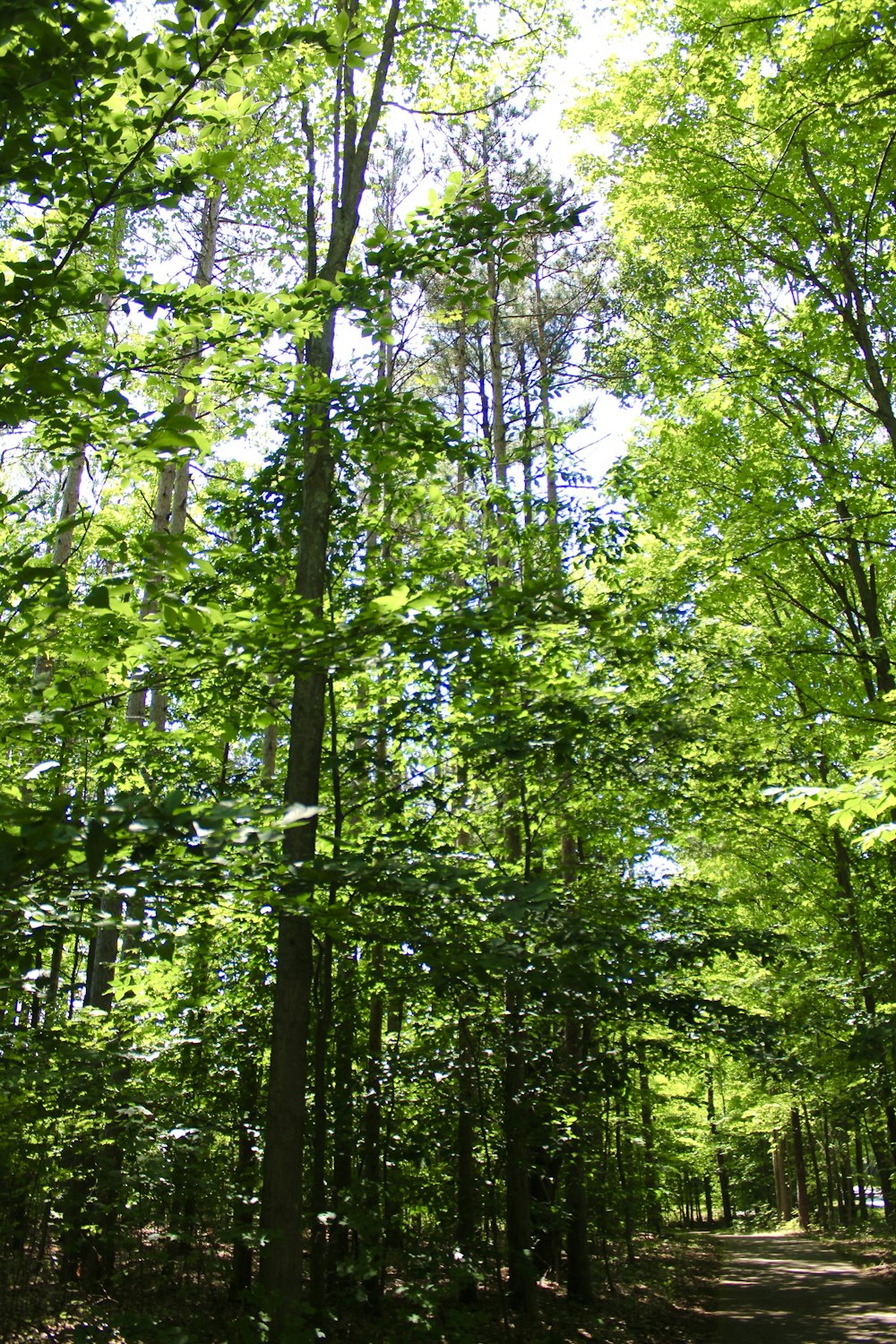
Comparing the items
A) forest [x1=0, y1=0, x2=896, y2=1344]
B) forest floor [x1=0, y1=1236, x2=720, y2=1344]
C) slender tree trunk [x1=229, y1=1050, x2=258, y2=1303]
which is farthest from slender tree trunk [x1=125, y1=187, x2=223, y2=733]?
forest floor [x1=0, y1=1236, x2=720, y2=1344]

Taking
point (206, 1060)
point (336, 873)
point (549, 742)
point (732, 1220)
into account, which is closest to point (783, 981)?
point (206, 1060)

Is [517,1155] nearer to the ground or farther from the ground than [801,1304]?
farther from the ground

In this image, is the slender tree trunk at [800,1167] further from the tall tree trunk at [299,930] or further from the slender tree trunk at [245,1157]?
the tall tree trunk at [299,930]

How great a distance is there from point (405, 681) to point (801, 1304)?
434 inches

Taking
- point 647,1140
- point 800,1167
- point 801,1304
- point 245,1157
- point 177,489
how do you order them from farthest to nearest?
point 800,1167 → point 647,1140 → point 801,1304 → point 177,489 → point 245,1157

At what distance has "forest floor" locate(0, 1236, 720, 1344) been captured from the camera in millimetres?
5309

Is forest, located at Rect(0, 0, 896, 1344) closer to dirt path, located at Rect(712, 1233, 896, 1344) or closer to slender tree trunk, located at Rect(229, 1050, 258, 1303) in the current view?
slender tree trunk, located at Rect(229, 1050, 258, 1303)

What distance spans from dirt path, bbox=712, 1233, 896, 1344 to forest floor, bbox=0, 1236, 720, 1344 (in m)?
0.46

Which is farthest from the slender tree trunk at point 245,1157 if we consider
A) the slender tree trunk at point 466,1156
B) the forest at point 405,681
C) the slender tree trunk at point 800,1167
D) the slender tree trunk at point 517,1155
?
the slender tree trunk at point 800,1167

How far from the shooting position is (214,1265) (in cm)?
598

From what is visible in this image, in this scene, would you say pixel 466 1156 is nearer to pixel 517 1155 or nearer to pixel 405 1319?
pixel 517 1155

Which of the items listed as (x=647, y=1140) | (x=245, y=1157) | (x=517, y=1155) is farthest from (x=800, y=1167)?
(x=517, y=1155)

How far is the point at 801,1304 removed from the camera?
38.2 feet

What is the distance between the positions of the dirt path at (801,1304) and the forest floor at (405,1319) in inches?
18.3
